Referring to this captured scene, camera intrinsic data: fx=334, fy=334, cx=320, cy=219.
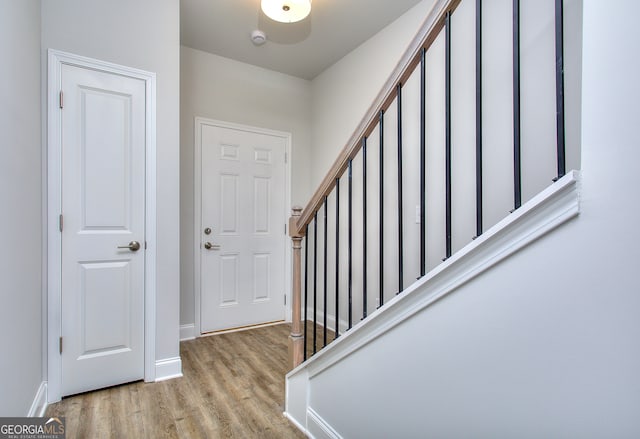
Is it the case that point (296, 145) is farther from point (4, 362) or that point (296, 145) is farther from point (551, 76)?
point (4, 362)

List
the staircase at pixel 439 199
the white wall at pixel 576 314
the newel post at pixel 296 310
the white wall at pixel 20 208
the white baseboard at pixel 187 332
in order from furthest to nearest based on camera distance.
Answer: the white baseboard at pixel 187 332 < the newel post at pixel 296 310 < the white wall at pixel 20 208 < the staircase at pixel 439 199 < the white wall at pixel 576 314

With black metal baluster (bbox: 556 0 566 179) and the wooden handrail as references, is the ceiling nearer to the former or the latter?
the wooden handrail

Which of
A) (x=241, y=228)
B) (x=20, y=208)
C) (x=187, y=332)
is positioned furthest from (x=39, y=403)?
(x=241, y=228)

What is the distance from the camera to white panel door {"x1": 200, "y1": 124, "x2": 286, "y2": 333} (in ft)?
10.7

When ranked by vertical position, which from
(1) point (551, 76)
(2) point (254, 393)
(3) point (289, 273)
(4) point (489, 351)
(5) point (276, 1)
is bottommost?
(2) point (254, 393)

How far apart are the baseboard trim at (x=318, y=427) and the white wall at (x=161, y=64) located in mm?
1192

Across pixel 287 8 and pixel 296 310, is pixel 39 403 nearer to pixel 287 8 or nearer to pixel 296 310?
pixel 296 310

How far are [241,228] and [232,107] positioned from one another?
4.03ft

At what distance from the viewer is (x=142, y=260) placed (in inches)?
89.8

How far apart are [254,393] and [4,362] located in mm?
1288

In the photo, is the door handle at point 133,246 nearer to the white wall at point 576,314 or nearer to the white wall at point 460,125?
the white wall at point 460,125

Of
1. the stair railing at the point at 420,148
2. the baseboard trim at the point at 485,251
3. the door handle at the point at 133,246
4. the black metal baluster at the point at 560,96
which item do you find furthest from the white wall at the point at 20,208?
the black metal baluster at the point at 560,96

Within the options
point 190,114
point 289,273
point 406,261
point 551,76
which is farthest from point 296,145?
point 551,76

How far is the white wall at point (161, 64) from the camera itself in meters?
2.15
